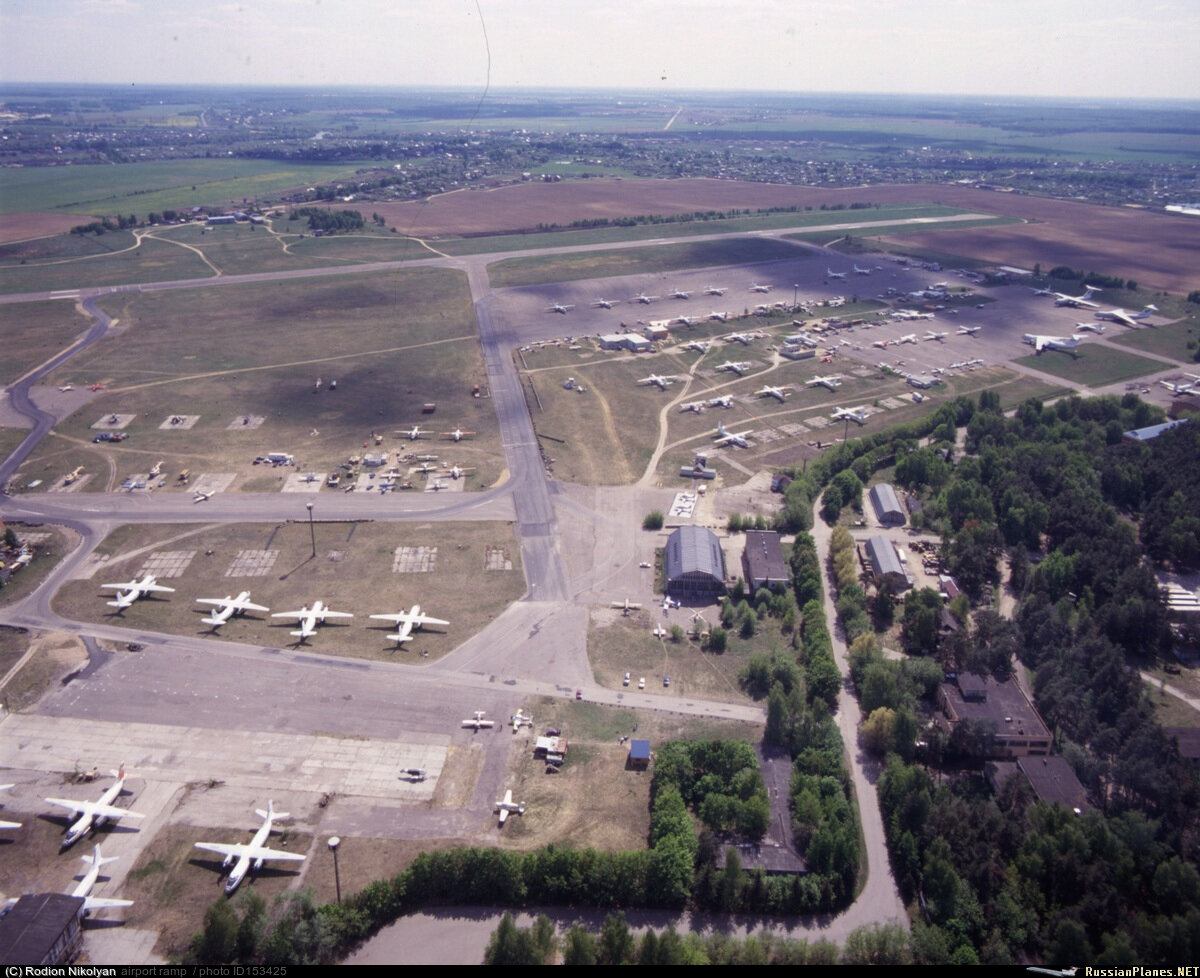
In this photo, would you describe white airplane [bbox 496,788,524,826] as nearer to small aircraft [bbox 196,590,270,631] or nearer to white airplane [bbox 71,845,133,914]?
white airplane [bbox 71,845,133,914]

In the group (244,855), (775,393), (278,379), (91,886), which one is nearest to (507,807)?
(244,855)

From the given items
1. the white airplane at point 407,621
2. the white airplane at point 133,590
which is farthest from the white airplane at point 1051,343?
the white airplane at point 133,590

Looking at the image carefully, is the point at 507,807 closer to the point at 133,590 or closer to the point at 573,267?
the point at 133,590

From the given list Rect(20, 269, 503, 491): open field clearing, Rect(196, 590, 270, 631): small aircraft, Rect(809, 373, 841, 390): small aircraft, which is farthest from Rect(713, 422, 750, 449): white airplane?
Rect(196, 590, 270, 631): small aircraft

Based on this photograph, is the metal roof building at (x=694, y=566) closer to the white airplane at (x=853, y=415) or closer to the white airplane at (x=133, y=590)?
the white airplane at (x=853, y=415)

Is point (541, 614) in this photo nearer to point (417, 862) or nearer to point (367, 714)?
point (367, 714)
